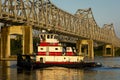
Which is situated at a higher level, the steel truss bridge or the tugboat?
the steel truss bridge

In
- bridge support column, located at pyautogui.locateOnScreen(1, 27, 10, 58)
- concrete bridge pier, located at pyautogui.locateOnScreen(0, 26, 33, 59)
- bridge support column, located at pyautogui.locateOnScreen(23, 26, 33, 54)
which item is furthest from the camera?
bridge support column, located at pyautogui.locateOnScreen(1, 27, 10, 58)

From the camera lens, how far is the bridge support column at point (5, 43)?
325 ft

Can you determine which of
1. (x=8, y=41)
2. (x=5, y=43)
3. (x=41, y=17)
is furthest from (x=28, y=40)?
(x=41, y=17)

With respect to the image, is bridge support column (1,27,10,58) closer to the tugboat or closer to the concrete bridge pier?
the concrete bridge pier

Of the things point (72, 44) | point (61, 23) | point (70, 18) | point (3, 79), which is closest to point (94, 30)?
point (72, 44)

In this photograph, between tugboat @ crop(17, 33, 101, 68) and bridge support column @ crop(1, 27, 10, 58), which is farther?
bridge support column @ crop(1, 27, 10, 58)

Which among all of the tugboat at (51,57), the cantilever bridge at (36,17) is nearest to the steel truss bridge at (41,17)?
the cantilever bridge at (36,17)

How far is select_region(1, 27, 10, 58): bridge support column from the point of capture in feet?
325

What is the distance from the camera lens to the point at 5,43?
10012 centimetres

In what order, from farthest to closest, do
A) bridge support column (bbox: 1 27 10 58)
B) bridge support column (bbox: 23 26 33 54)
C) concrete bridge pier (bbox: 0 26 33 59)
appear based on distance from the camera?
bridge support column (bbox: 1 27 10 58), concrete bridge pier (bbox: 0 26 33 59), bridge support column (bbox: 23 26 33 54)

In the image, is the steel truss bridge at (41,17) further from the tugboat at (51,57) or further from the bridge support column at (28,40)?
the tugboat at (51,57)

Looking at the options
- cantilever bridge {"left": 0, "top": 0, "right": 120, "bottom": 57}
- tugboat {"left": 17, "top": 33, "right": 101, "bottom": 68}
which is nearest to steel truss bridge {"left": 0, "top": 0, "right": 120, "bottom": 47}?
cantilever bridge {"left": 0, "top": 0, "right": 120, "bottom": 57}

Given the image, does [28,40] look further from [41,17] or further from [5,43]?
[41,17]

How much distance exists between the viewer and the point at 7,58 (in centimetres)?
9725
